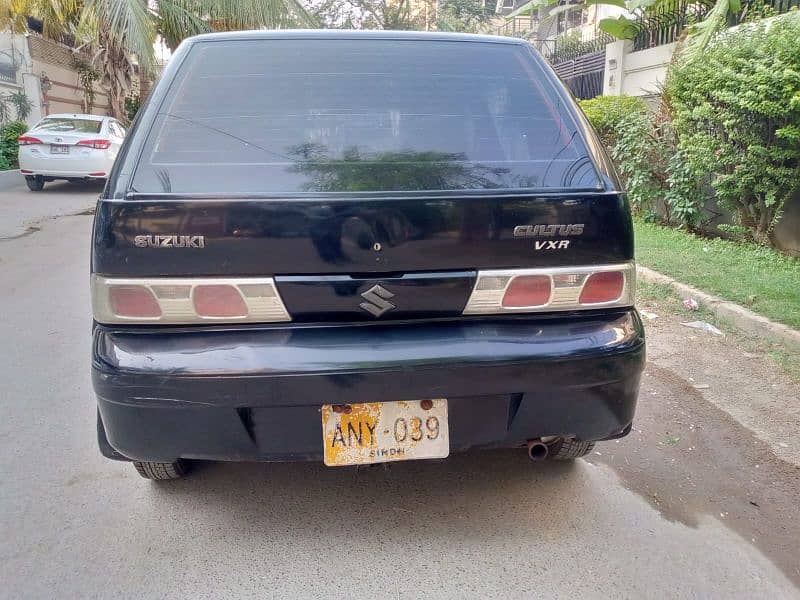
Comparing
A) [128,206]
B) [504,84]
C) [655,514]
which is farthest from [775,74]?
[128,206]

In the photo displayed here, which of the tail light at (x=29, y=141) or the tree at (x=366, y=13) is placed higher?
the tree at (x=366, y=13)

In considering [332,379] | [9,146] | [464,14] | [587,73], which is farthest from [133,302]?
[464,14]

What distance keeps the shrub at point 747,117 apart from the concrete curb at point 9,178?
1227 centimetres

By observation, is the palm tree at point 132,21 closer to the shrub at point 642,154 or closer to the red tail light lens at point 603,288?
the shrub at point 642,154

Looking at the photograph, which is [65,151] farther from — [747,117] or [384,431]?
[384,431]

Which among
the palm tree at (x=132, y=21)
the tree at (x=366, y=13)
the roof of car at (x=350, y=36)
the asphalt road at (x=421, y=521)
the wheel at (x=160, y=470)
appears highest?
the tree at (x=366, y=13)

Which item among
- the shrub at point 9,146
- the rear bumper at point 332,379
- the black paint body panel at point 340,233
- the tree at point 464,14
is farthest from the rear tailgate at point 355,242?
the tree at point 464,14

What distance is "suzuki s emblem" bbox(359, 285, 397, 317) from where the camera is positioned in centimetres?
199

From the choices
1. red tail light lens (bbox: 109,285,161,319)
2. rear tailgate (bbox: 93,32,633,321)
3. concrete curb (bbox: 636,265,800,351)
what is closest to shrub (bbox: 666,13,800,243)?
concrete curb (bbox: 636,265,800,351)

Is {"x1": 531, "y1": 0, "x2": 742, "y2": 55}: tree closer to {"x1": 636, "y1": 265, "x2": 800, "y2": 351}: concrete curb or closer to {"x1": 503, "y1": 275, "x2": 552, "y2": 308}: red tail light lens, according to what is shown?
{"x1": 636, "y1": 265, "x2": 800, "y2": 351}: concrete curb

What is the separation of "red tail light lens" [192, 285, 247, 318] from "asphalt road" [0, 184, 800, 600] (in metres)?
0.88

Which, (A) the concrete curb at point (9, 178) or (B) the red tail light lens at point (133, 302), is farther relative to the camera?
(A) the concrete curb at point (9, 178)

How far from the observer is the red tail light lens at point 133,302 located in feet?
6.38

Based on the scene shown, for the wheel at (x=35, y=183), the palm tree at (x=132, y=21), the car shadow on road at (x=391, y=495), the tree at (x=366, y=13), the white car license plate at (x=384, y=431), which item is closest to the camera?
the white car license plate at (x=384, y=431)
